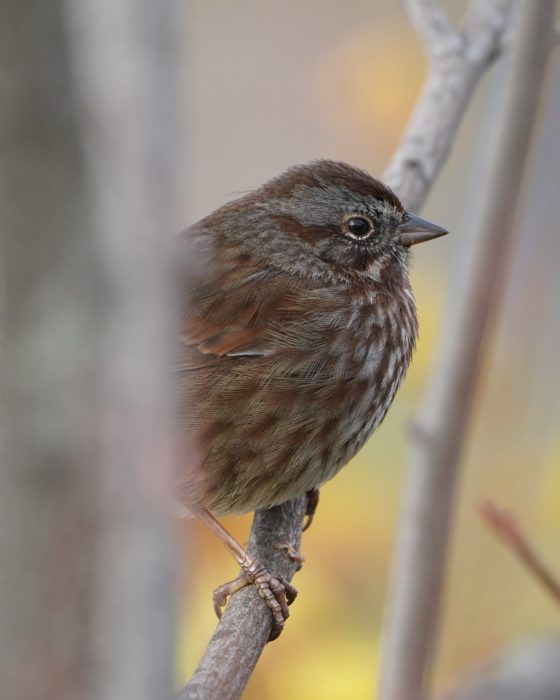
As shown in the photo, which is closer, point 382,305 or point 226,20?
point 382,305

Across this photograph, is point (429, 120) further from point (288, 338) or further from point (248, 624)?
point (248, 624)

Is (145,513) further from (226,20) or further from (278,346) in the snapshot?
(226,20)

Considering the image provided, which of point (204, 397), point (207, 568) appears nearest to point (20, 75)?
point (204, 397)

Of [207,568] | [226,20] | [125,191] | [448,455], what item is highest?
[226,20]

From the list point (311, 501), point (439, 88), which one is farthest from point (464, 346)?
point (439, 88)

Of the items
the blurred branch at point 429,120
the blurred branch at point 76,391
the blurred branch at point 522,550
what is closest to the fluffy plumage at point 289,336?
the blurred branch at point 429,120

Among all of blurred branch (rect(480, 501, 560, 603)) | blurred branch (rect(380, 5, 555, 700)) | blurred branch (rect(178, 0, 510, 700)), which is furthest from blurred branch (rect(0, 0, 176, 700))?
blurred branch (rect(380, 5, 555, 700))
